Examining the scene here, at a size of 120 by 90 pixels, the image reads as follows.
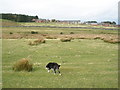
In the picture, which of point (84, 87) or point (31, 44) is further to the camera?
point (31, 44)

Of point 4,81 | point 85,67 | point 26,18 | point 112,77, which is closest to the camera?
point 4,81

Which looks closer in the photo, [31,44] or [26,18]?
[31,44]

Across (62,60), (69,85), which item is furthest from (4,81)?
(62,60)

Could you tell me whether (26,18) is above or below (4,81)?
above

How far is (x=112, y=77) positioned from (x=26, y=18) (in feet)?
545

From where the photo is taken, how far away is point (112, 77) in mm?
16797

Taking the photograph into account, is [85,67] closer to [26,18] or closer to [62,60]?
[62,60]

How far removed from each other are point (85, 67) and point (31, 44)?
17.0 metres

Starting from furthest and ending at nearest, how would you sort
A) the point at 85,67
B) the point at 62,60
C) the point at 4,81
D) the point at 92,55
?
the point at 92,55, the point at 62,60, the point at 85,67, the point at 4,81

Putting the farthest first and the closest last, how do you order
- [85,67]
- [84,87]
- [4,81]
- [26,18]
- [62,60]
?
[26,18] < [62,60] < [85,67] < [4,81] < [84,87]

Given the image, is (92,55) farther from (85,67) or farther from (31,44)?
(31,44)

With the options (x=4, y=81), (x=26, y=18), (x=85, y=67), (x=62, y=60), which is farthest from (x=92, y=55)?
(x=26, y=18)

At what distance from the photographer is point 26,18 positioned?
590ft

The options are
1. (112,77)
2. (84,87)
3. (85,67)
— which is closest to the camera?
(84,87)
